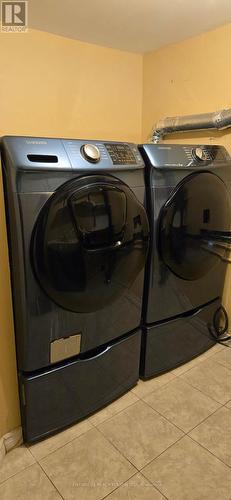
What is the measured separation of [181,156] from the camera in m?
1.53

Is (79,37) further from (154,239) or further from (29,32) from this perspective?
(154,239)

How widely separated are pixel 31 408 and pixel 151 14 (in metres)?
2.00

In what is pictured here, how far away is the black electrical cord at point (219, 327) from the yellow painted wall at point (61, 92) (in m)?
1.28

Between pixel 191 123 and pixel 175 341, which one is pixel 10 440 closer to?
pixel 175 341

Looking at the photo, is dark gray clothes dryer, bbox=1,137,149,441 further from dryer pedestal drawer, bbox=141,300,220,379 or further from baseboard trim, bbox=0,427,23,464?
dryer pedestal drawer, bbox=141,300,220,379

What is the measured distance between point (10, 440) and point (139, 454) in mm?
553

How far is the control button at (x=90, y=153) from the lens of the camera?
3.96ft

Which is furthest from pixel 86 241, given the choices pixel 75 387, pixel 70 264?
pixel 75 387

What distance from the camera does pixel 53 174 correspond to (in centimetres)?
112

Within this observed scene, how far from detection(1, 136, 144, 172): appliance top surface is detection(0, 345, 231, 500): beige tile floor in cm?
117
